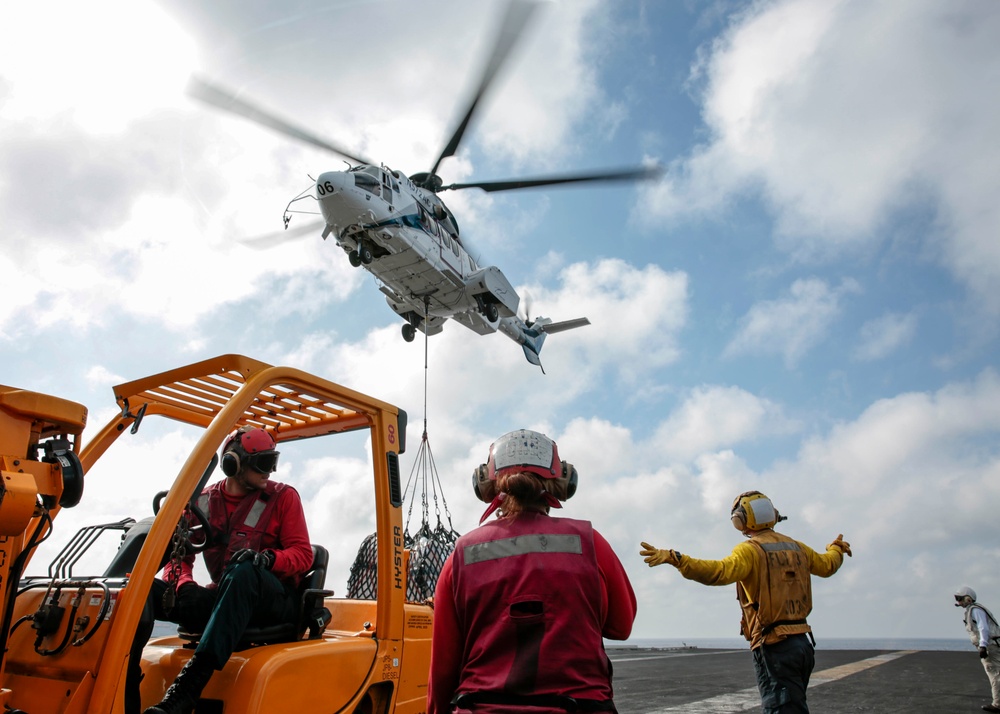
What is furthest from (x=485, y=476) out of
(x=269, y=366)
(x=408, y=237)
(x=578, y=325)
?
(x=578, y=325)

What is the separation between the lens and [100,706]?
106 inches

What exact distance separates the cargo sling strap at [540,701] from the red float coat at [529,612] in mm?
14

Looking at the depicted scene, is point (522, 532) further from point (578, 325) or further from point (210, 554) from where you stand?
point (578, 325)

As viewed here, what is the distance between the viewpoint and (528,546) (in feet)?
7.16

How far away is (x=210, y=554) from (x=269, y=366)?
1.14 m

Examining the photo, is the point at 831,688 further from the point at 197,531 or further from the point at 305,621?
the point at 197,531

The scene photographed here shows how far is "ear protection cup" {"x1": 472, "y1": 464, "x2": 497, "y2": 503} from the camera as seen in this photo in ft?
8.29

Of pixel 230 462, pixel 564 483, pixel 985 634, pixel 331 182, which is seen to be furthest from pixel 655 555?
pixel 331 182

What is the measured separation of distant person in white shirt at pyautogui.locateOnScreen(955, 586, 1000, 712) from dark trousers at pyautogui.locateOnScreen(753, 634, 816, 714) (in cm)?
636

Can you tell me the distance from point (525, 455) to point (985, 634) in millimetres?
Result: 10285

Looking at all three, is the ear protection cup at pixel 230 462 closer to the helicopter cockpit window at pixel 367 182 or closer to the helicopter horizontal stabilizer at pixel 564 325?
the helicopter cockpit window at pixel 367 182

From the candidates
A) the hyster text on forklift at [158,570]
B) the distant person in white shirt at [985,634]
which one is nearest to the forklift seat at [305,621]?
the hyster text on forklift at [158,570]

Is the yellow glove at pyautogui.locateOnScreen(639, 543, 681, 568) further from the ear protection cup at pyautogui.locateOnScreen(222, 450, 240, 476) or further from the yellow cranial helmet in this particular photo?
the ear protection cup at pyautogui.locateOnScreen(222, 450, 240, 476)

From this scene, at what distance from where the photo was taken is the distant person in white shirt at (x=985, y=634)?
8.97 metres
